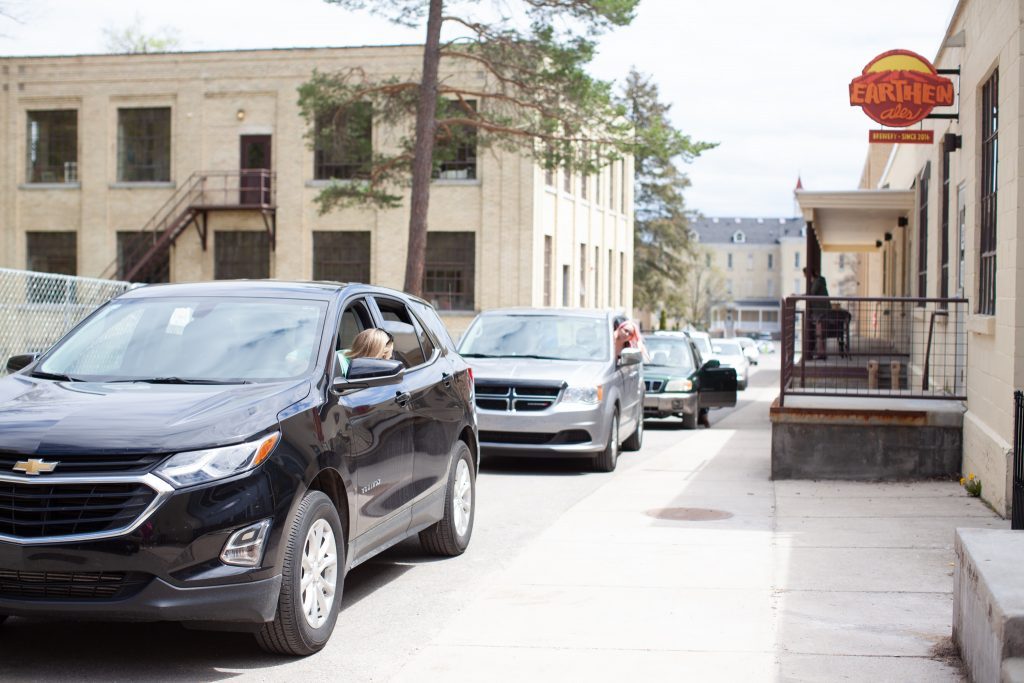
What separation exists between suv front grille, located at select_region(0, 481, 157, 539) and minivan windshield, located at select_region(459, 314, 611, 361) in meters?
9.54

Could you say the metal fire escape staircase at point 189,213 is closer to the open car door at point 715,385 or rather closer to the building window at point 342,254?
the building window at point 342,254

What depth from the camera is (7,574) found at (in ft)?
17.1

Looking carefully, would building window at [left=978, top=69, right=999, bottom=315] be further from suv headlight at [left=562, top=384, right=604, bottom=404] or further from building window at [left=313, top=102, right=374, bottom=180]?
building window at [left=313, top=102, right=374, bottom=180]

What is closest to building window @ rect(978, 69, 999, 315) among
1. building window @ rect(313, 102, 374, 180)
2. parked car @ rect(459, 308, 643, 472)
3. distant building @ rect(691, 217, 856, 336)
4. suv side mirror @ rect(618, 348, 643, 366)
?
parked car @ rect(459, 308, 643, 472)

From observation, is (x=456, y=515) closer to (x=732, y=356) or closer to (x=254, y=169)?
(x=732, y=356)

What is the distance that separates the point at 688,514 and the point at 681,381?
Result: 37.2 ft

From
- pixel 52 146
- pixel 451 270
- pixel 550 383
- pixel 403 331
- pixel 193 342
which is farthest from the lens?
pixel 52 146

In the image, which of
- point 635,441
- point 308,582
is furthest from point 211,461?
point 635,441

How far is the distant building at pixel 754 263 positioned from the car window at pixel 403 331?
392 feet

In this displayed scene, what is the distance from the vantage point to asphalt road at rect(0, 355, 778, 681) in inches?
220

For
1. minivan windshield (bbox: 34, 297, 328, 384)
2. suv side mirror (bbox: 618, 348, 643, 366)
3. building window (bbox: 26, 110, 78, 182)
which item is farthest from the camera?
building window (bbox: 26, 110, 78, 182)

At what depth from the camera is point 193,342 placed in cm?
663

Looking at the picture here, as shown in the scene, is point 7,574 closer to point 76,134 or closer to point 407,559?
point 407,559

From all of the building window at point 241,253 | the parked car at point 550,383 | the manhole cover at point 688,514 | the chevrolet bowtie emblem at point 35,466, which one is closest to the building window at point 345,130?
the parked car at point 550,383
